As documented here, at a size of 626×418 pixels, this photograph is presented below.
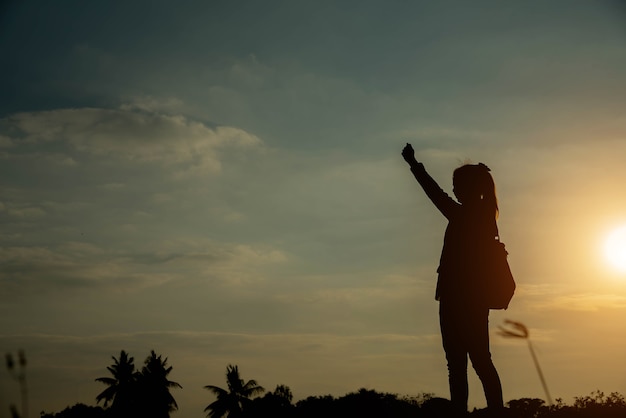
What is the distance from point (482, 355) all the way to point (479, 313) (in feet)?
1.33

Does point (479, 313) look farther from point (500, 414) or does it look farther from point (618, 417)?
point (618, 417)

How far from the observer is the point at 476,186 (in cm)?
749

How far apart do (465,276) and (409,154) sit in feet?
4.69

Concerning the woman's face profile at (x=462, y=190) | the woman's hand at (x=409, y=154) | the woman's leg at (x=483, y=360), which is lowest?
the woman's leg at (x=483, y=360)

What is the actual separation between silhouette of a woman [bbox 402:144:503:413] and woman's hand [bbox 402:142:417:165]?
3cm

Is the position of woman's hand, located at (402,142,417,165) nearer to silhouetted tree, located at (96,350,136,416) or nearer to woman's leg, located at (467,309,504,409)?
woman's leg, located at (467,309,504,409)

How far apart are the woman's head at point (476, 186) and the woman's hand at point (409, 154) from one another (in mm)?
477

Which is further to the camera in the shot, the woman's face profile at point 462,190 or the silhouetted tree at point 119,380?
the silhouetted tree at point 119,380

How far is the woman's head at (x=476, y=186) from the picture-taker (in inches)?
295

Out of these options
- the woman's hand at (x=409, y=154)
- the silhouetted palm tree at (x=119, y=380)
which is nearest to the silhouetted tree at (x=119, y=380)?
the silhouetted palm tree at (x=119, y=380)

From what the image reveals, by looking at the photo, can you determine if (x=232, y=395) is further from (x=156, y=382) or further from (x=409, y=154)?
(x=409, y=154)

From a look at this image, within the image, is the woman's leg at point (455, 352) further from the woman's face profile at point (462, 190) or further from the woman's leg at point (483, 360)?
the woman's face profile at point (462, 190)

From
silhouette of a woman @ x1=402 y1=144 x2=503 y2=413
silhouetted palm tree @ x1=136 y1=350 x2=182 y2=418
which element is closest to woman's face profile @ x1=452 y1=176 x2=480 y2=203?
silhouette of a woman @ x1=402 y1=144 x2=503 y2=413

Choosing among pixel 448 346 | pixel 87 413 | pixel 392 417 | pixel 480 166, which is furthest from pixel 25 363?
pixel 87 413
